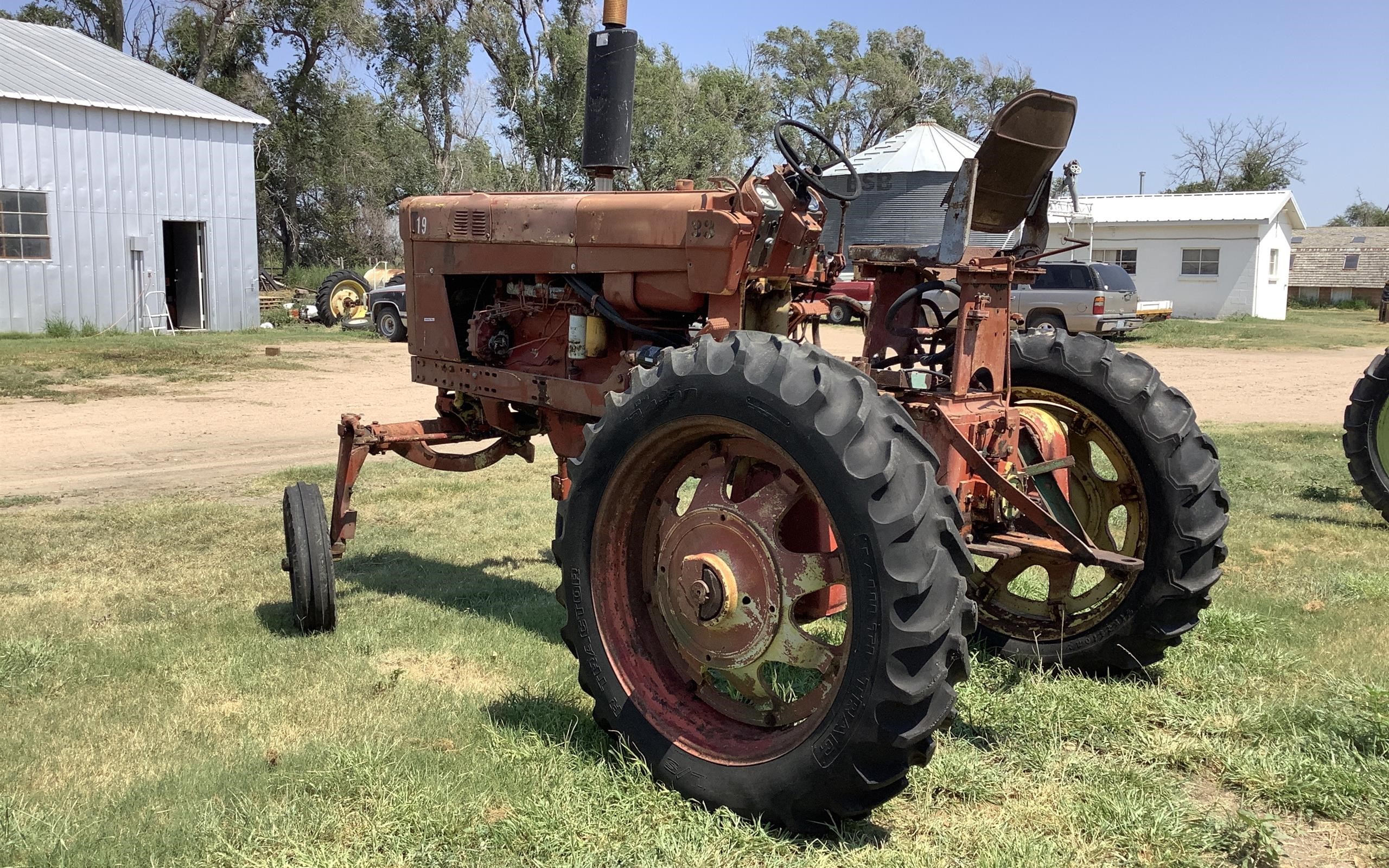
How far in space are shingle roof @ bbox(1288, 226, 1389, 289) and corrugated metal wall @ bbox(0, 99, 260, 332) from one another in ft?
132

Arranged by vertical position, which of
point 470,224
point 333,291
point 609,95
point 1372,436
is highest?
point 609,95

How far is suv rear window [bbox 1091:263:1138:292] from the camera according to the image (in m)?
24.8

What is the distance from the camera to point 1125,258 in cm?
3716

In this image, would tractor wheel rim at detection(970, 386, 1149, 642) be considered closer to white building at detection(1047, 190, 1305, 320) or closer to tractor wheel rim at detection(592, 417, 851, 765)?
tractor wheel rim at detection(592, 417, 851, 765)

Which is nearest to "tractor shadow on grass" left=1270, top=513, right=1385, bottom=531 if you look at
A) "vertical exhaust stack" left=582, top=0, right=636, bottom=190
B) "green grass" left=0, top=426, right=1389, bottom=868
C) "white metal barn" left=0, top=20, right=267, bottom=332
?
"green grass" left=0, top=426, right=1389, bottom=868

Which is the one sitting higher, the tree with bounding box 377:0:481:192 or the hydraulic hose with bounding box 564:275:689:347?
the tree with bounding box 377:0:481:192

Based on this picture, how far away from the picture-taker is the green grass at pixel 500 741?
10.1 ft

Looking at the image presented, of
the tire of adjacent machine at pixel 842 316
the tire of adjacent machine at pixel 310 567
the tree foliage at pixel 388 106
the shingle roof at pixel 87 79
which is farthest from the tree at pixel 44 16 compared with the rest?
the tire of adjacent machine at pixel 310 567

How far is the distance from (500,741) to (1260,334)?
3036cm

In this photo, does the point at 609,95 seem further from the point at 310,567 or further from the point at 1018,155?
the point at 310,567

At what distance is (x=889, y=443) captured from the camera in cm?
298

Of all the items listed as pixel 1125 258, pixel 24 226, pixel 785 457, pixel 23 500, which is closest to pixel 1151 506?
pixel 785 457

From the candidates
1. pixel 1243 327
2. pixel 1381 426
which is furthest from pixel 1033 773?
pixel 1243 327

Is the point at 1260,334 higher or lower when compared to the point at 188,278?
lower
